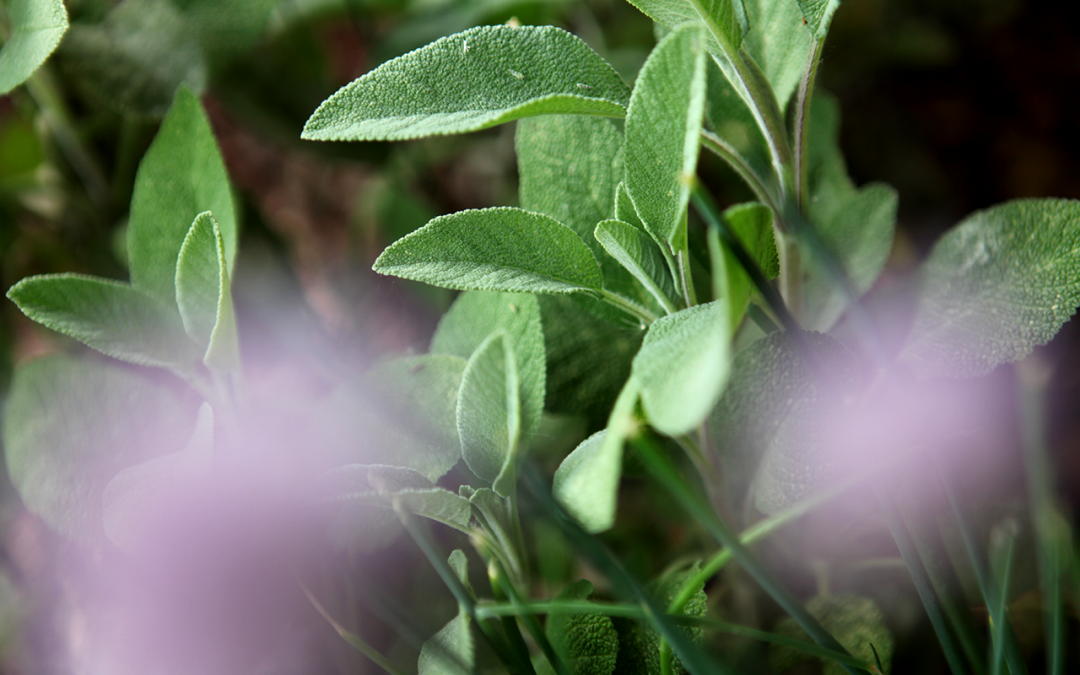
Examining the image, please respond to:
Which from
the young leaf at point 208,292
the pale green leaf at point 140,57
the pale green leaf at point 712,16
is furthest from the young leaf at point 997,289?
the pale green leaf at point 140,57

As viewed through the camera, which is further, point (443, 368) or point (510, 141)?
point (510, 141)

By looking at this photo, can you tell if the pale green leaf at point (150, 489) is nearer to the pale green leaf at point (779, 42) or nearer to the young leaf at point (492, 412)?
the young leaf at point (492, 412)

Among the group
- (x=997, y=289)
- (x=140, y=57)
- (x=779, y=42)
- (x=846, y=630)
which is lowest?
(x=846, y=630)

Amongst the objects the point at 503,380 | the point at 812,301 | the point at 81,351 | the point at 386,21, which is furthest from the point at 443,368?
the point at 386,21

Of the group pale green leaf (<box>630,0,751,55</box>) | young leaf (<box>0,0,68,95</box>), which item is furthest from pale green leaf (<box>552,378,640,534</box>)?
young leaf (<box>0,0,68,95</box>)

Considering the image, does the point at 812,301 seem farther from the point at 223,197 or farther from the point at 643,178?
the point at 223,197

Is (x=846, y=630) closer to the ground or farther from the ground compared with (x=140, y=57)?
closer to the ground

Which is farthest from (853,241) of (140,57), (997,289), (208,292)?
(140,57)

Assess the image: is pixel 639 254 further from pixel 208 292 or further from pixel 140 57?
pixel 140 57
